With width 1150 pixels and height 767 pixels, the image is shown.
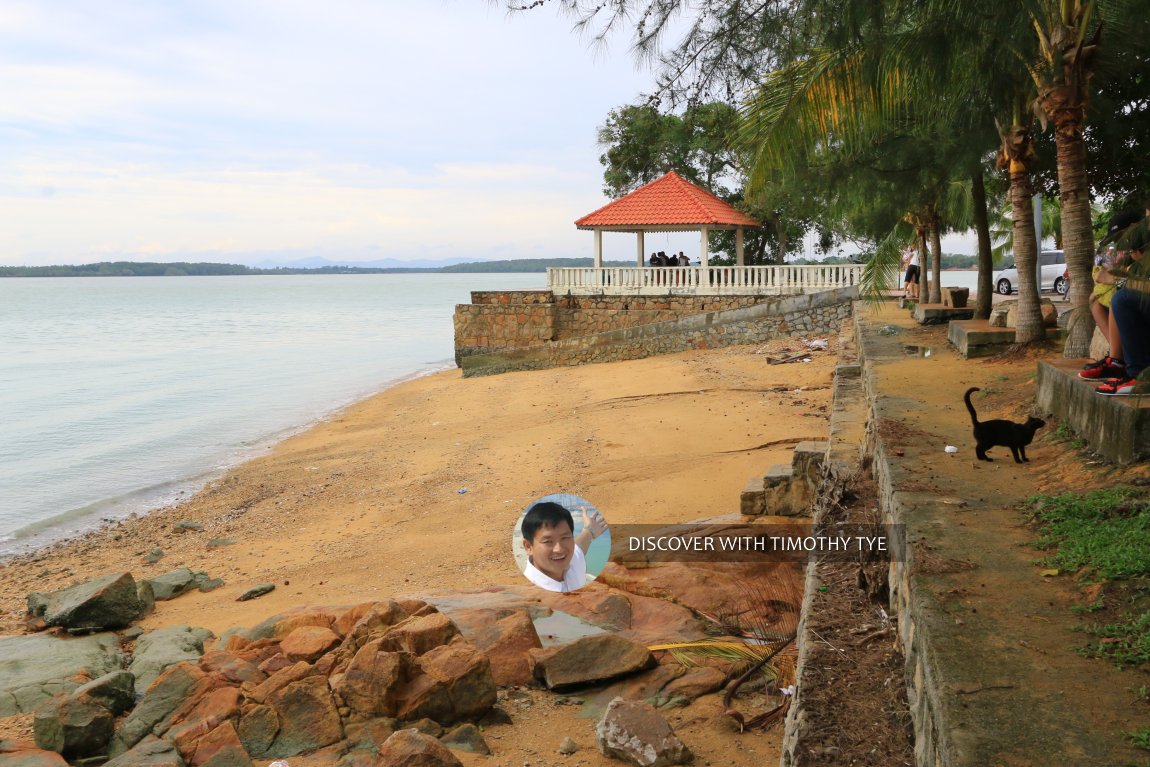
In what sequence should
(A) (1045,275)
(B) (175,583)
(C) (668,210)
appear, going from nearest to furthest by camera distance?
(B) (175,583)
(C) (668,210)
(A) (1045,275)

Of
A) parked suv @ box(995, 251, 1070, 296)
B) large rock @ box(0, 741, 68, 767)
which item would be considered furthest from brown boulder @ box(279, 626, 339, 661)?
parked suv @ box(995, 251, 1070, 296)

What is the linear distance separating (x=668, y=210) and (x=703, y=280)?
8.89 feet

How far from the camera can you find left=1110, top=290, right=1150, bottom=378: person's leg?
16.7 ft

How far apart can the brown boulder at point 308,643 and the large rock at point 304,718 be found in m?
0.57

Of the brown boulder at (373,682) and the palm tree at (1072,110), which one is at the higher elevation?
the palm tree at (1072,110)

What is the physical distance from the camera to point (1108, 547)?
3.44 m

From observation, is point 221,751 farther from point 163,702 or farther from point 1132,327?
point 1132,327

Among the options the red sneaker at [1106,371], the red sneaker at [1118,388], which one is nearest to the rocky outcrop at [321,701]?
the red sneaker at [1118,388]

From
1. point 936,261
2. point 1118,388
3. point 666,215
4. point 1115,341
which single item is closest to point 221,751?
point 1118,388

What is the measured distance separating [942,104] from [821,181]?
4.13m

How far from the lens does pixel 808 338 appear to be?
68.2 ft

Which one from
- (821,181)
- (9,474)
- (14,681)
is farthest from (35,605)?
(821,181)

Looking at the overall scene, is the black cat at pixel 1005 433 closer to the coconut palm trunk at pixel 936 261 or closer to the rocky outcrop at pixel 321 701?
the rocky outcrop at pixel 321 701

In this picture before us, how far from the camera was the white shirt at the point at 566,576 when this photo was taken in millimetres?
4496
